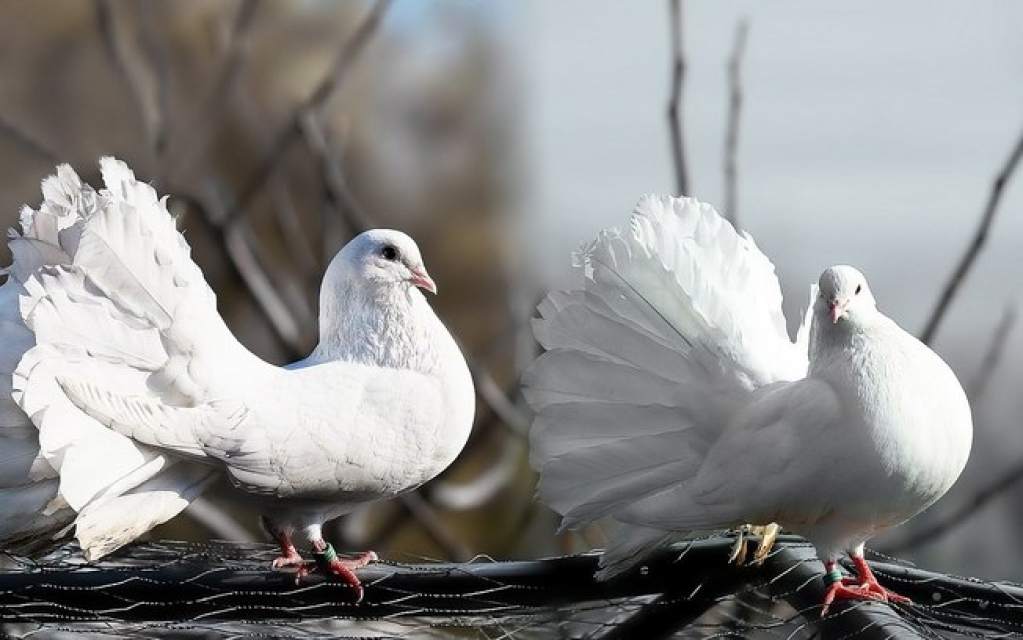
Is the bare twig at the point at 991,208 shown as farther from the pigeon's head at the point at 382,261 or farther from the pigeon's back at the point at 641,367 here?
the pigeon's head at the point at 382,261

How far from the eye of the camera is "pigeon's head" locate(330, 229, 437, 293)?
0.95 meters

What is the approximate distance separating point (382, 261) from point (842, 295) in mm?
350

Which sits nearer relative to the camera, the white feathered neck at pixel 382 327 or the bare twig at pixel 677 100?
the white feathered neck at pixel 382 327

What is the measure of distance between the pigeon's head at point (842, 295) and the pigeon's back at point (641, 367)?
0.27 ft

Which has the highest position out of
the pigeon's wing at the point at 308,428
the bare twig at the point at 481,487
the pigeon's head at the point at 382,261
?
the pigeon's head at the point at 382,261

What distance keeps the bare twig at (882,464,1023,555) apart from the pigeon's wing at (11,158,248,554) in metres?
0.84

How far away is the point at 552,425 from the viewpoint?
910 mm

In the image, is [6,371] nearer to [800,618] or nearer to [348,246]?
[348,246]

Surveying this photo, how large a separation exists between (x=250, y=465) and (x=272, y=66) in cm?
192

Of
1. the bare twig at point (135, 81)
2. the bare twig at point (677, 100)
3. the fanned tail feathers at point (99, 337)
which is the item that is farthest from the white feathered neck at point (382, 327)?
the bare twig at point (135, 81)

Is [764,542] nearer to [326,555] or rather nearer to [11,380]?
[326,555]

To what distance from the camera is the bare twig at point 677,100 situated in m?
1.20

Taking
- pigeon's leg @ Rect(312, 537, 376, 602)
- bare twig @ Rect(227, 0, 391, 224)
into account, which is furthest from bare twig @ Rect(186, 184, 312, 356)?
pigeon's leg @ Rect(312, 537, 376, 602)

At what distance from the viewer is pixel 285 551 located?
911 mm
